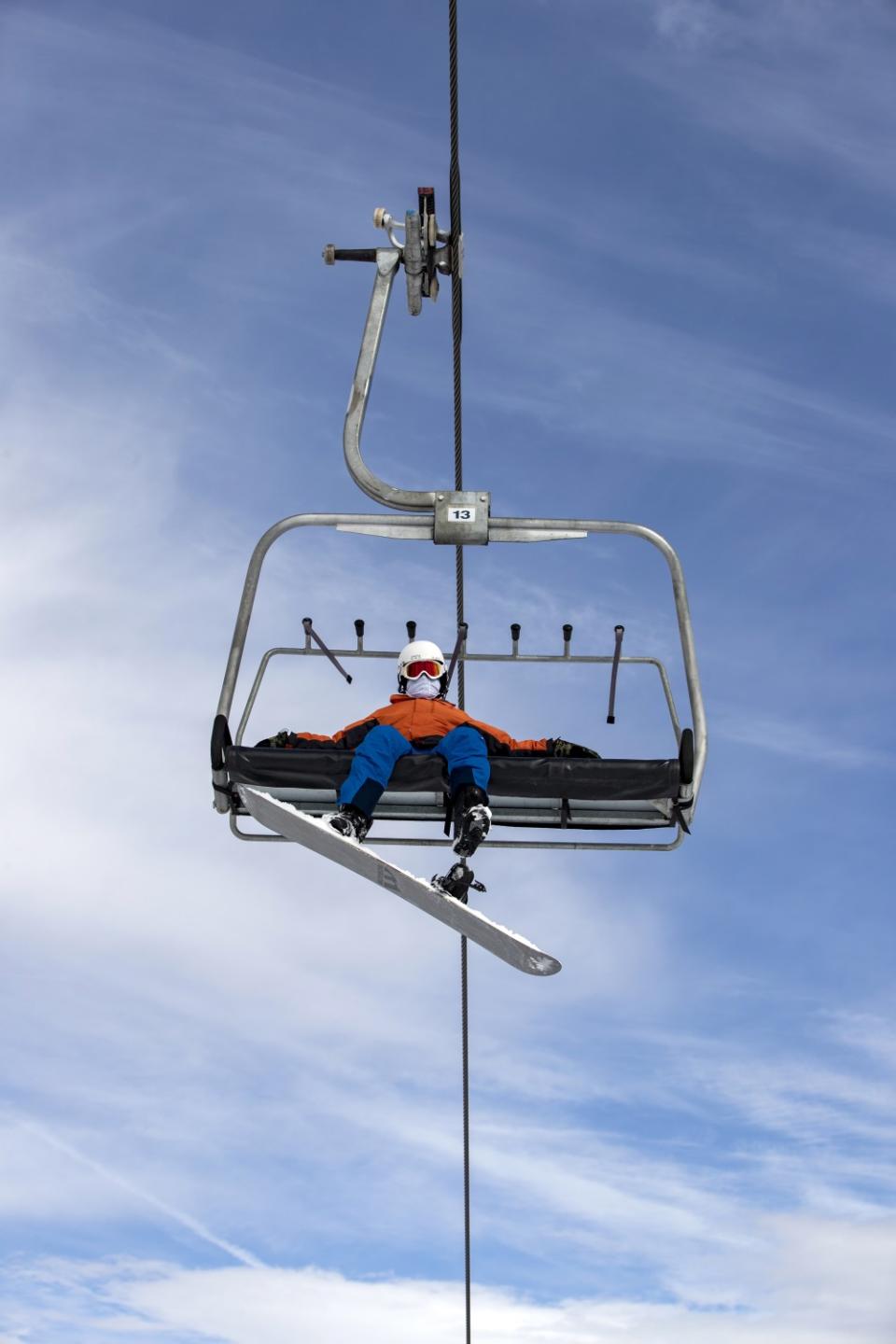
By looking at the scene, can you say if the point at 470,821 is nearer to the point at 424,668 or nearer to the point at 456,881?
the point at 456,881

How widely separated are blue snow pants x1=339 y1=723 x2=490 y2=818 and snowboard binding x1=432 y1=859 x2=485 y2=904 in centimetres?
36

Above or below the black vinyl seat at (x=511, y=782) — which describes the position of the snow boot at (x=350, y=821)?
below

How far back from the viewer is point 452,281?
6785 mm

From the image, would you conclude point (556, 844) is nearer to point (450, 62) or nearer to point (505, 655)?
point (505, 655)

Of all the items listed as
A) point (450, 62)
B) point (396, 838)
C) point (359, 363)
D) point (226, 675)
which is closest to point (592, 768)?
point (396, 838)

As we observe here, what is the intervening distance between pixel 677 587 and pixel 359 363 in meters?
1.70

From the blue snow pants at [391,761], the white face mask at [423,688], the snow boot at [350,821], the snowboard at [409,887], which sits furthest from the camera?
the white face mask at [423,688]

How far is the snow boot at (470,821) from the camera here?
6031 millimetres

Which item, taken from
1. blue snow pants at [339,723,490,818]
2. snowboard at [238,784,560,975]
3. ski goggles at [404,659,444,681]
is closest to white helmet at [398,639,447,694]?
ski goggles at [404,659,444,681]

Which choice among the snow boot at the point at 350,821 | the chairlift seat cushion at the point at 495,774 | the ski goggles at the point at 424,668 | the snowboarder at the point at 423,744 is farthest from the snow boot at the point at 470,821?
the ski goggles at the point at 424,668

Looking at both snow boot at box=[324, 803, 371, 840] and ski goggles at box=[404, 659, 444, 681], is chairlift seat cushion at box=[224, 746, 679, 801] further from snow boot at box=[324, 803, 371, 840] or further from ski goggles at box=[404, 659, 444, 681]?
ski goggles at box=[404, 659, 444, 681]

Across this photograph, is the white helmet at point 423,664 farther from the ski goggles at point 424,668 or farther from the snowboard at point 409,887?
the snowboard at point 409,887

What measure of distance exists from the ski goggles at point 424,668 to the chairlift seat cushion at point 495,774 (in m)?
0.70

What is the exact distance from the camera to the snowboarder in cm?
608
